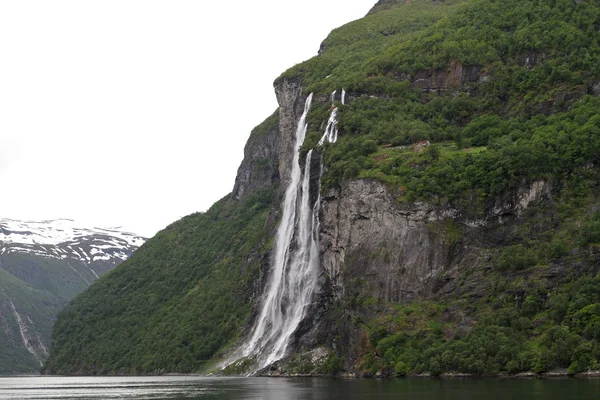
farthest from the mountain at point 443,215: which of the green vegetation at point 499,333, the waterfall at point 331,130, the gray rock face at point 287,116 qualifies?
the gray rock face at point 287,116

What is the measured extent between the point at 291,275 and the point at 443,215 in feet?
113

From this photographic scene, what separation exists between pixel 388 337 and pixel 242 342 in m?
52.0

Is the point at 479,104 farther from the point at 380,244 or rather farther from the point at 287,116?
the point at 287,116

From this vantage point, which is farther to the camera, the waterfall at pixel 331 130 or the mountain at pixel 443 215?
the waterfall at pixel 331 130

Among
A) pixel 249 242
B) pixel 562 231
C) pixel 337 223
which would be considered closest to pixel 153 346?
pixel 249 242

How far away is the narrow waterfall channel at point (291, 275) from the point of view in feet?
447

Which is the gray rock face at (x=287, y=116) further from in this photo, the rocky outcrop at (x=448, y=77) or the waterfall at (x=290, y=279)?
the rocky outcrop at (x=448, y=77)

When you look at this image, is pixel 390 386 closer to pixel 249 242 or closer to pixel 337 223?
pixel 337 223

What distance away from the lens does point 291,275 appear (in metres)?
141

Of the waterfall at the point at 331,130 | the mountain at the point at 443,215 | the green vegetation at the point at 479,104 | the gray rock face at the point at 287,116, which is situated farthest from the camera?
the gray rock face at the point at 287,116

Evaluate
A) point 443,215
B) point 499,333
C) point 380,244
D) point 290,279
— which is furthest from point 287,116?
point 499,333

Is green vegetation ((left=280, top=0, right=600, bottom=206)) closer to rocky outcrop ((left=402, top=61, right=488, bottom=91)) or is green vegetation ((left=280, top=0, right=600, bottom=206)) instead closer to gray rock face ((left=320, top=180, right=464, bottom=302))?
rocky outcrop ((left=402, top=61, right=488, bottom=91))

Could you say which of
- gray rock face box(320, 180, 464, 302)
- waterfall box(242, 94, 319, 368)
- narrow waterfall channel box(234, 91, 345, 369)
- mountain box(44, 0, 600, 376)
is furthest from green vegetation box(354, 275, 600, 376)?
narrow waterfall channel box(234, 91, 345, 369)

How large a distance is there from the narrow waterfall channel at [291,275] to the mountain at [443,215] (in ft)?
1.30
